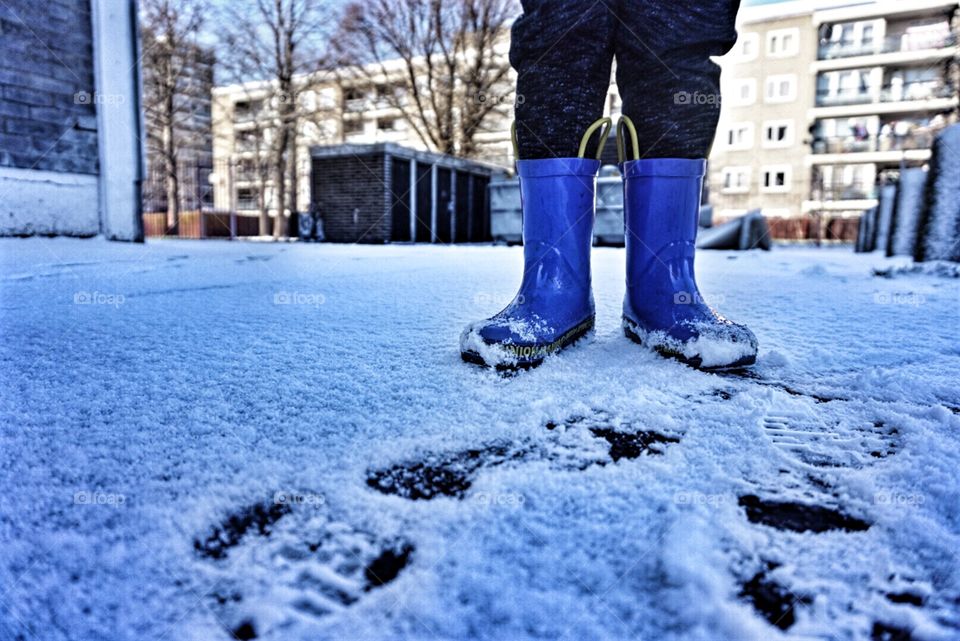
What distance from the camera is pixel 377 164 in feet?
30.4

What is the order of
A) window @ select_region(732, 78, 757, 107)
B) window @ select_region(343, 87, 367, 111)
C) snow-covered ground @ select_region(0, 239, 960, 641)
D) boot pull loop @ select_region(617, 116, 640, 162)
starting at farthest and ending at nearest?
window @ select_region(732, 78, 757, 107) < window @ select_region(343, 87, 367, 111) < boot pull loop @ select_region(617, 116, 640, 162) < snow-covered ground @ select_region(0, 239, 960, 641)

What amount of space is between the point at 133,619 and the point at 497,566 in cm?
22

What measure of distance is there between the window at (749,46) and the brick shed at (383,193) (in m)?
18.1

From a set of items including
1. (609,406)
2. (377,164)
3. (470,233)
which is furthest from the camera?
Result: (470,233)

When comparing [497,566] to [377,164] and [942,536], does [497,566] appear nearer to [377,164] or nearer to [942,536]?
[942,536]

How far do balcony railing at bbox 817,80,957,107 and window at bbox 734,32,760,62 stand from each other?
9.54 ft

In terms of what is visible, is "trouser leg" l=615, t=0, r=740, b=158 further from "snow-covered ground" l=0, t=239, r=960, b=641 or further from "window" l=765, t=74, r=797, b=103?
"window" l=765, t=74, r=797, b=103

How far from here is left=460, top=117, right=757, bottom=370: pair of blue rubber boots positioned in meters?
0.97

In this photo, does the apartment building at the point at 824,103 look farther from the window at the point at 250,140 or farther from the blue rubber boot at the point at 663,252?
the blue rubber boot at the point at 663,252

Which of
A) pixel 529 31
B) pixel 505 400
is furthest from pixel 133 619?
pixel 529 31

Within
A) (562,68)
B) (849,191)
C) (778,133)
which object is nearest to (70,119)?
(562,68)

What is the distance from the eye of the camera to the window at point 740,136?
2270cm

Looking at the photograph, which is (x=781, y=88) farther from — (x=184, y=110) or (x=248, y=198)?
(x=248, y=198)

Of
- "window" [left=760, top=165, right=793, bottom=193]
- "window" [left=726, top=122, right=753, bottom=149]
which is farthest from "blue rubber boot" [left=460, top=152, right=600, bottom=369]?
A: "window" [left=726, top=122, right=753, bottom=149]
